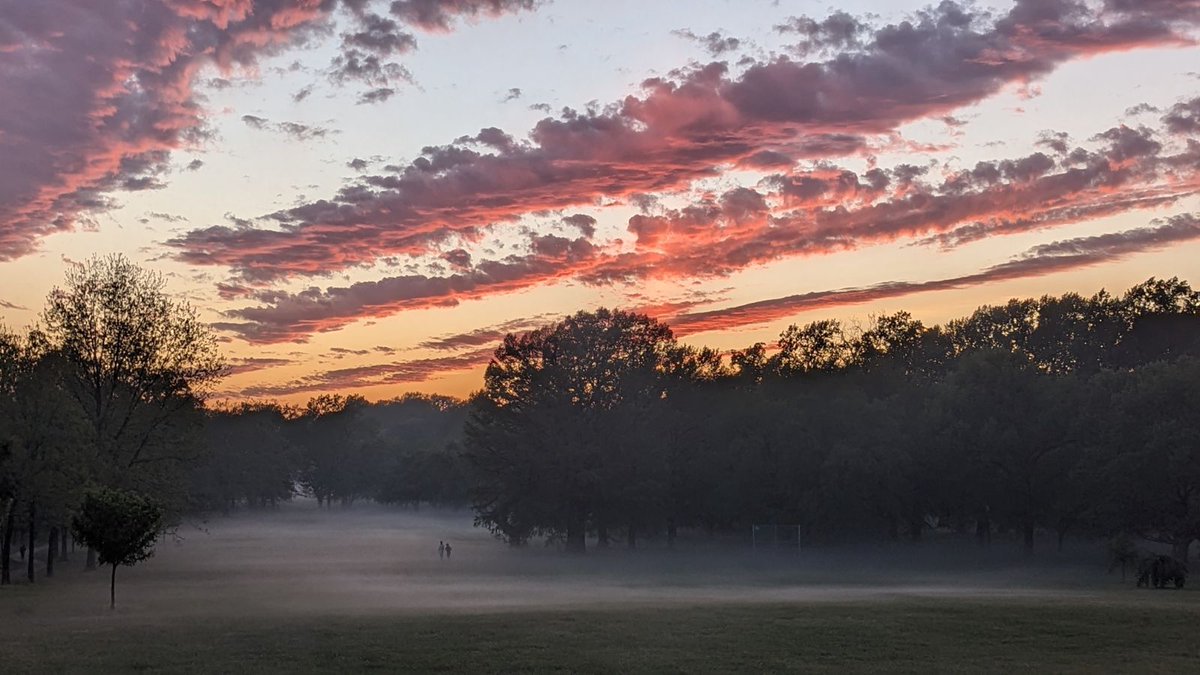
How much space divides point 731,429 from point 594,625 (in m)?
71.0

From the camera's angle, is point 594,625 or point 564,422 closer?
point 594,625

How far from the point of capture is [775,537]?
95125 mm

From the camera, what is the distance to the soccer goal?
94.8 m

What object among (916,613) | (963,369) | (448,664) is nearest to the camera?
(448,664)

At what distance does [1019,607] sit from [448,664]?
70.4 ft

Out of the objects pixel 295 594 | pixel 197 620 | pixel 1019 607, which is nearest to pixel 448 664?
pixel 197 620

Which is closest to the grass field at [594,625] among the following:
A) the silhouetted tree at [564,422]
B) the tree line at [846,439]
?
the tree line at [846,439]

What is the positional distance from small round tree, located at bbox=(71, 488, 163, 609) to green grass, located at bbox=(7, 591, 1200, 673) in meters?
6.74

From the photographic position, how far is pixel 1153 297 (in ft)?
399

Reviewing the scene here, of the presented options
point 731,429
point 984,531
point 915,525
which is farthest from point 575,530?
point 984,531

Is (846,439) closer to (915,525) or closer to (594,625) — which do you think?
(915,525)

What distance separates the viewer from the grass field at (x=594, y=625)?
27438 millimetres

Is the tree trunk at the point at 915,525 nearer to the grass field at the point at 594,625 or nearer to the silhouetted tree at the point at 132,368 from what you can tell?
the grass field at the point at 594,625

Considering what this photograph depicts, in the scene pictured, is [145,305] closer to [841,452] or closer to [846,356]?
[841,452]
